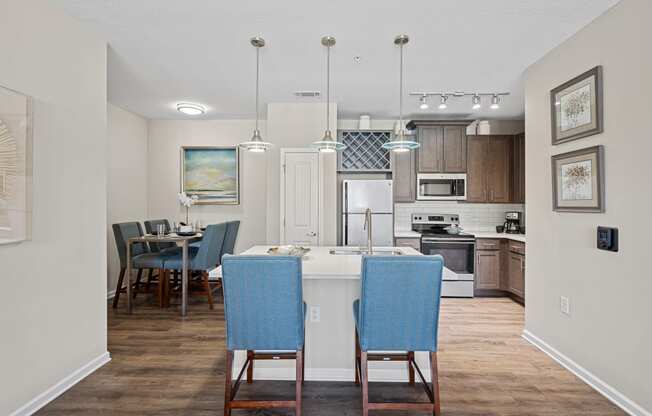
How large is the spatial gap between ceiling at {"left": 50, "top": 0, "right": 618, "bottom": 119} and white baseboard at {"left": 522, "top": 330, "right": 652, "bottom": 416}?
2.52m

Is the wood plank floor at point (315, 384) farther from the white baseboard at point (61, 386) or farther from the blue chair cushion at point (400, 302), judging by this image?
the blue chair cushion at point (400, 302)

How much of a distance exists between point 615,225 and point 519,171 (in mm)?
2723

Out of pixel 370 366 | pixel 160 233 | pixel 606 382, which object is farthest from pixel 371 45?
pixel 160 233

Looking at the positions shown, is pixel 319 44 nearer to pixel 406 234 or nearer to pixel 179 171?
pixel 406 234

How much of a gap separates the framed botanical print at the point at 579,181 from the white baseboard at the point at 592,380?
1173 mm

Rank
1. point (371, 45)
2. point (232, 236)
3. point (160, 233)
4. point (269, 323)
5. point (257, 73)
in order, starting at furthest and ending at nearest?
point (232, 236) < point (160, 233) < point (257, 73) < point (371, 45) < point (269, 323)

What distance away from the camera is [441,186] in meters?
4.85

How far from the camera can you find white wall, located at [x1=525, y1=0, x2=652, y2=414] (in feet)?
6.40

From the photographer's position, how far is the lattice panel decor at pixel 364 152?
188 inches

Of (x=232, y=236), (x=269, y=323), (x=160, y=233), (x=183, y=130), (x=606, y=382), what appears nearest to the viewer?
(x=269, y=323)

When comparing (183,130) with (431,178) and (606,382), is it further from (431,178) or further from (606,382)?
(606,382)

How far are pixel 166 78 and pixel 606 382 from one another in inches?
179

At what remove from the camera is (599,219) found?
7.48ft

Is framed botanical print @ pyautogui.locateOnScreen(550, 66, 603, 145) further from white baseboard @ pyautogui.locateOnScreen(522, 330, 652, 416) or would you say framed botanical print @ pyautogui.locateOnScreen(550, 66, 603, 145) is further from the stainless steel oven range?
the stainless steel oven range
